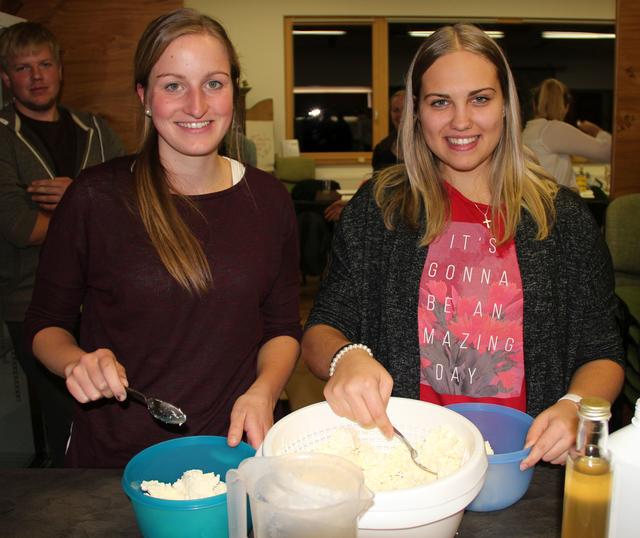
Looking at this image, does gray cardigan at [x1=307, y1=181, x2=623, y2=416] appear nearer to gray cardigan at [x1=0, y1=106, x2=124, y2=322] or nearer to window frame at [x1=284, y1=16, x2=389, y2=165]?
gray cardigan at [x1=0, y1=106, x2=124, y2=322]

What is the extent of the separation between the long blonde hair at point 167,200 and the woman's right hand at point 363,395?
39cm

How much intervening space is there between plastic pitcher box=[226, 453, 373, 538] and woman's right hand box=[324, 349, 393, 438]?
226 millimetres

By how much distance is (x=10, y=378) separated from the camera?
2.71 metres

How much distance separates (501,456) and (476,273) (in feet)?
1.87

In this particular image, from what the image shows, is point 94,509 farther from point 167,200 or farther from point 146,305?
point 167,200

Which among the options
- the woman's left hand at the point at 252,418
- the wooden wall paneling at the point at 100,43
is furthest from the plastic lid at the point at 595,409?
the wooden wall paneling at the point at 100,43

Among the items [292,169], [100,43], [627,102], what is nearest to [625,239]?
[627,102]

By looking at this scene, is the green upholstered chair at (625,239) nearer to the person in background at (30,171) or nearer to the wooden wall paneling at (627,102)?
the wooden wall paneling at (627,102)

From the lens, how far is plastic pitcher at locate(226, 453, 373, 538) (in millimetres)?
688

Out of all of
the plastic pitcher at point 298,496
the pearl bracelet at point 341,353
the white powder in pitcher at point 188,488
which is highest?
the pearl bracelet at point 341,353

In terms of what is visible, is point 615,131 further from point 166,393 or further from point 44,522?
point 44,522

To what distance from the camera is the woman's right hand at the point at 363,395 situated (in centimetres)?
97

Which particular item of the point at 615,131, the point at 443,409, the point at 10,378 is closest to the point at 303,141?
the point at 615,131

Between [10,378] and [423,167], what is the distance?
2.03m
